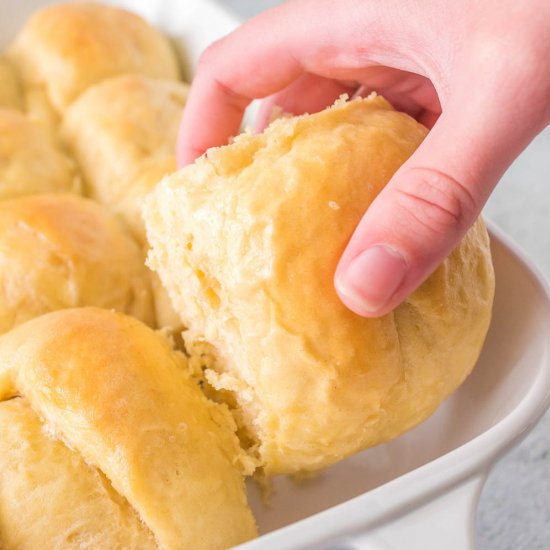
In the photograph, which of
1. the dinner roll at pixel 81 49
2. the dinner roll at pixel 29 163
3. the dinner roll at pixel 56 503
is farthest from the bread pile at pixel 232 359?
the dinner roll at pixel 81 49

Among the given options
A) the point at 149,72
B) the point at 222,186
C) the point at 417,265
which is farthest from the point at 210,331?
the point at 149,72

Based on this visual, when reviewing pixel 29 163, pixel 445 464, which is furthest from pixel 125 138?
pixel 445 464

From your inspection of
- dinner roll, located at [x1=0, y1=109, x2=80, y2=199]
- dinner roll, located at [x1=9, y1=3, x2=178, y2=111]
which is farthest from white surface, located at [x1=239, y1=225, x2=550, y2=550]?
dinner roll, located at [x1=9, y1=3, x2=178, y2=111]

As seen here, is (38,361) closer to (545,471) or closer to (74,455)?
(74,455)

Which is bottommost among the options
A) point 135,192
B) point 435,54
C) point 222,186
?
point 135,192

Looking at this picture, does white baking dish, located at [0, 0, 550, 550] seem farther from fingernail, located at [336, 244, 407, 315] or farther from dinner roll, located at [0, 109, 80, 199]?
dinner roll, located at [0, 109, 80, 199]

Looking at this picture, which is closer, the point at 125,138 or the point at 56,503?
the point at 56,503

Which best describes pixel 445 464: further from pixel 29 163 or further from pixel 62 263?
pixel 29 163
